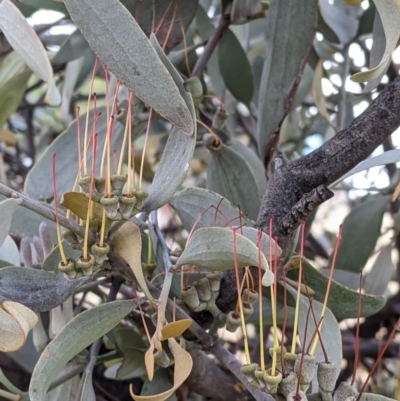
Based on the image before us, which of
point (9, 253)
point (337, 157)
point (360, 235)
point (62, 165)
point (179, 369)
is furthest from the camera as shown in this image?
point (360, 235)

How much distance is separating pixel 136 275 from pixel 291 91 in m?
0.31

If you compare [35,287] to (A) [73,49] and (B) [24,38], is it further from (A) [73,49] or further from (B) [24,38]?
(A) [73,49]

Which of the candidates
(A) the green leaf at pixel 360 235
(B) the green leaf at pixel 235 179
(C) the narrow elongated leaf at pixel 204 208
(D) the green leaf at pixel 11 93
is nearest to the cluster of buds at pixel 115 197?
(C) the narrow elongated leaf at pixel 204 208

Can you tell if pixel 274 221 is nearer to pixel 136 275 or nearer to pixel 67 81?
pixel 136 275

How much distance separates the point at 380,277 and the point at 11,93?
535 millimetres

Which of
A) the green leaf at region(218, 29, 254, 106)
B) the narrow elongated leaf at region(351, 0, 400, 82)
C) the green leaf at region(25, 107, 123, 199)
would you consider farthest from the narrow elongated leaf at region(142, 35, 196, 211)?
the green leaf at region(218, 29, 254, 106)

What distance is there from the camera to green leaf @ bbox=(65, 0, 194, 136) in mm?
402

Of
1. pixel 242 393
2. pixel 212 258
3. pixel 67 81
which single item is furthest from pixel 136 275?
pixel 67 81

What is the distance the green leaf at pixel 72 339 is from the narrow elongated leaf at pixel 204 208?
0.13m

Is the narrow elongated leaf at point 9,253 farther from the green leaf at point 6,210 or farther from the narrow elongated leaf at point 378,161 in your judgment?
the narrow elongated leaf at point 378,161

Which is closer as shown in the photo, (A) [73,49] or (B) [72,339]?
(B) [72,339]

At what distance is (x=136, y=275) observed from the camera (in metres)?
0.41

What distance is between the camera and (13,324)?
377mm

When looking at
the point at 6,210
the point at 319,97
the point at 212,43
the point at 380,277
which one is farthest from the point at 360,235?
the point at 6,210
